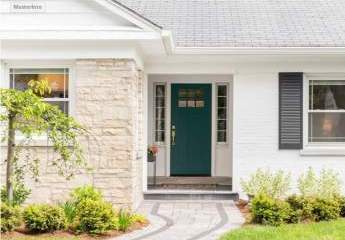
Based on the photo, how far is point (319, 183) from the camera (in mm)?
12289

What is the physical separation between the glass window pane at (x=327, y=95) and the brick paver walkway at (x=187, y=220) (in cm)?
295

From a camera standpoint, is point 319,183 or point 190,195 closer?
point 319,183

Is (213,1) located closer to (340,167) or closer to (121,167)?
(340,167)

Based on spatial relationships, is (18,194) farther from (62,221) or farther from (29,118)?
(29,118)

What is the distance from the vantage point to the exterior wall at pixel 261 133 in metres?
13.0

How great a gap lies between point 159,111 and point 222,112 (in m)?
1.56

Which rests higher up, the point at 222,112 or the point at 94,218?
the point at 222,112

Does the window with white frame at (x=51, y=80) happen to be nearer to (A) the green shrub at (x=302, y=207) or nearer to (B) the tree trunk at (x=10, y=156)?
(B) the tree trunk at (x=10, y=156)

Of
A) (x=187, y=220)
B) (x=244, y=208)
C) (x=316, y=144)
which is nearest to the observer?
(x=187, y=220)

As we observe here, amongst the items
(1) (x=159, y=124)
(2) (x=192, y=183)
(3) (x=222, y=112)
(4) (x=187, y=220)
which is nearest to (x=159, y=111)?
(1) (x=159, y=124)

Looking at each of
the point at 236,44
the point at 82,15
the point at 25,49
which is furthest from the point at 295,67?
the point at 25,49

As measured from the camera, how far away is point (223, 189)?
13.4m

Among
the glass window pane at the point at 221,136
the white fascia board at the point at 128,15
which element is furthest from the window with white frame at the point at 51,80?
the glass window pane at the point at 221,136

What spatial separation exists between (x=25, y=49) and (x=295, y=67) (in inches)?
224
